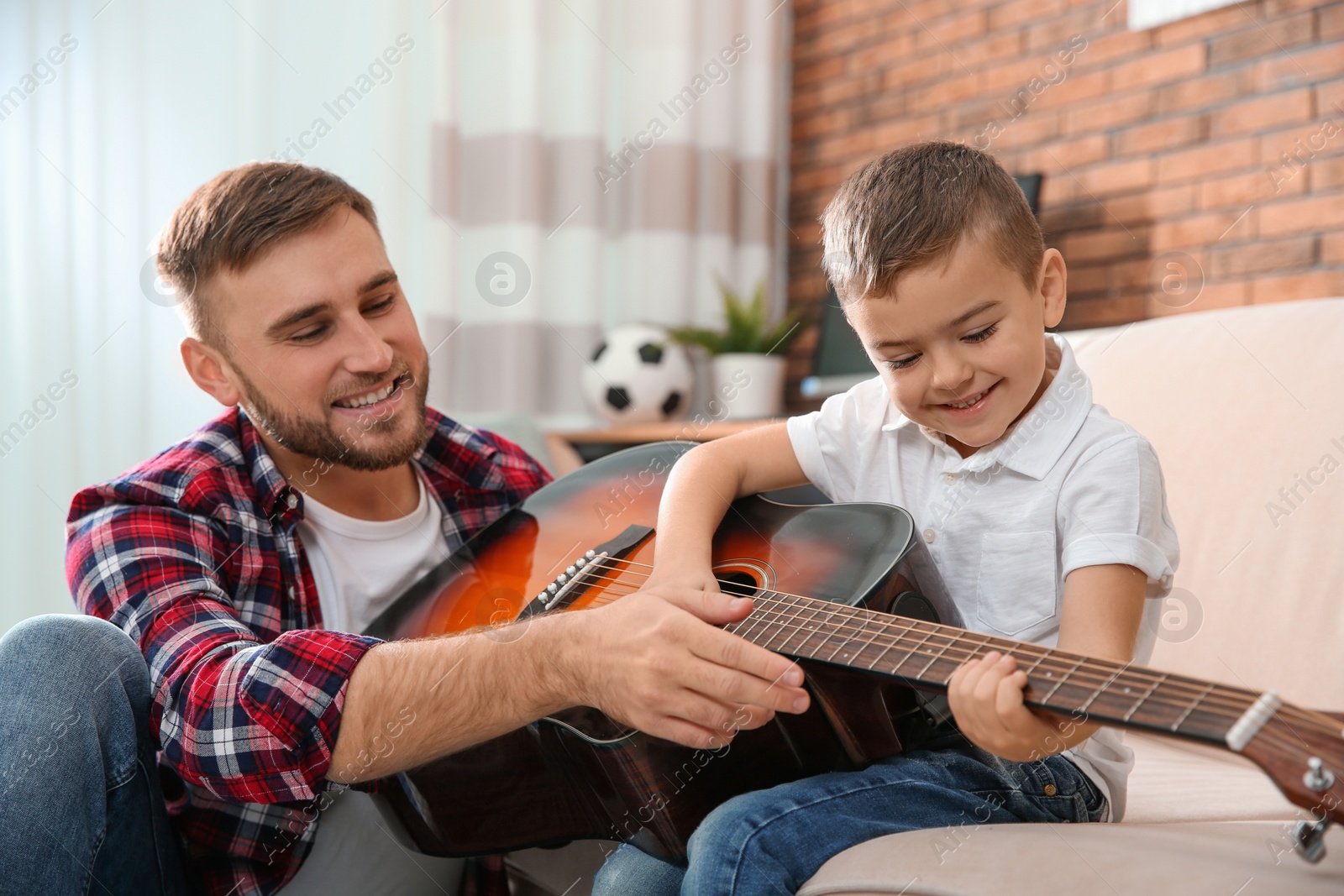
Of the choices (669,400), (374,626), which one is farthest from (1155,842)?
(669,400)

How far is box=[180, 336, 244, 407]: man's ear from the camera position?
136 cm

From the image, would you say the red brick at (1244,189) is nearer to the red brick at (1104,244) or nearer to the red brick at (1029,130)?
the red brick at (1104,244)

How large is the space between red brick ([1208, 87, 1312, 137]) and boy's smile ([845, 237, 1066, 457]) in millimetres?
1303

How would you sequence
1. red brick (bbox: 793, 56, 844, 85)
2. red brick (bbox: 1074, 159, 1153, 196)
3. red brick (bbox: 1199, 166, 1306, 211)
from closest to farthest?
red brick (bbox: 1199, 166, 1306, 211), red brick (bbox: 1074, 159, 1153, 196), red brick (bbox: 793, 56, 844, 85)

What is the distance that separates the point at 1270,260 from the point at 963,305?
1.40 m

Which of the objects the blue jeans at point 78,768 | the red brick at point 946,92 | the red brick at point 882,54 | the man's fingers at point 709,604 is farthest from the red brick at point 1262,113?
the blue jeans at point 78,768

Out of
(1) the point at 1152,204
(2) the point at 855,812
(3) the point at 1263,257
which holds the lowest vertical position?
Result: (2) the point at 855,812

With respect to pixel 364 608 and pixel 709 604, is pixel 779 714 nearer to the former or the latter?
pixel 709 604

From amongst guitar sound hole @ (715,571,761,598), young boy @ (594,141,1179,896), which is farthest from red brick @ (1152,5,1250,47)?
guitar sound hole @ (715,571,761,598)

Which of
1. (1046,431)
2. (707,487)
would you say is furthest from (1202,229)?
(707,487)

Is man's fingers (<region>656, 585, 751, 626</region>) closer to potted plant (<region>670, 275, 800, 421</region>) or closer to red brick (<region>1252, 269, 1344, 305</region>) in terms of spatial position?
red brick (<region>1252, 269, 1344, 305</region>)

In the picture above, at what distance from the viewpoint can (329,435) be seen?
1.33 m

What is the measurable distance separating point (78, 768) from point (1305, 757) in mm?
988

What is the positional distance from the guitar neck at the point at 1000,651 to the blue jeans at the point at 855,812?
0.45 feet
